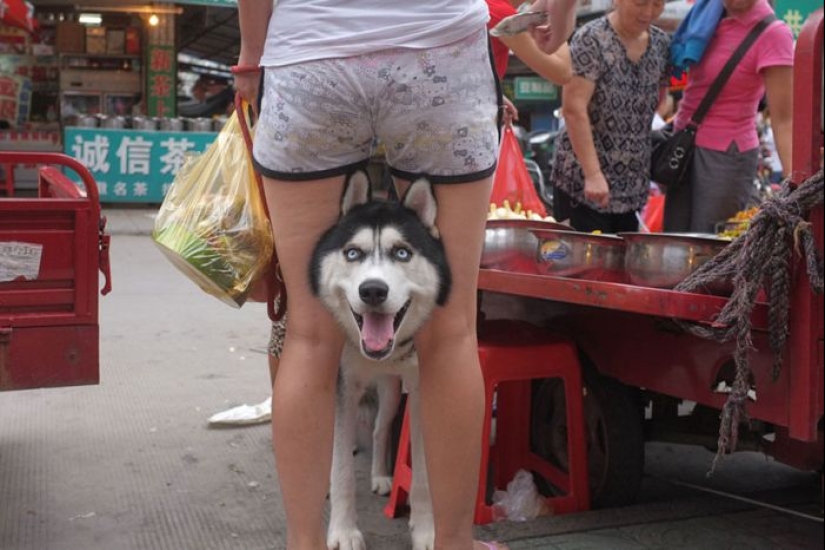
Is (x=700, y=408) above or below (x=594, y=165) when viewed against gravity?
below

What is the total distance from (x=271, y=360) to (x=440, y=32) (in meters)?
1.34

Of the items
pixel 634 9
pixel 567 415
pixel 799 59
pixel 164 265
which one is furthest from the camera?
pixel 164 265

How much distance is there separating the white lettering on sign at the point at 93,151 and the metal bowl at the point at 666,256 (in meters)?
10.6

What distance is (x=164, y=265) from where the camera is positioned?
8.21m

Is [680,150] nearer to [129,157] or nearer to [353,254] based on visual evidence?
[353,254]

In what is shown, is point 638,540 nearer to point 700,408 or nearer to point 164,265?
point 700,408

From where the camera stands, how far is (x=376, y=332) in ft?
6.93

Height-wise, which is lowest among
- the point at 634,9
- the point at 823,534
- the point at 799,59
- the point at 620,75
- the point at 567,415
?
the point at 823,534

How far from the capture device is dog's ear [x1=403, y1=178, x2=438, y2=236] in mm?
2152

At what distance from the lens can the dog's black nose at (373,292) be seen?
2.08 meters

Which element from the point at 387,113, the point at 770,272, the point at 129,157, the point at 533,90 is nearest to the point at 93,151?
the point at 129,157

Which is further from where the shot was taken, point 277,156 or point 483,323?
point 483,323

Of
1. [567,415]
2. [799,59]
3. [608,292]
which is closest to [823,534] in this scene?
[567,415]

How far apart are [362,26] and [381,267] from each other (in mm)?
536
